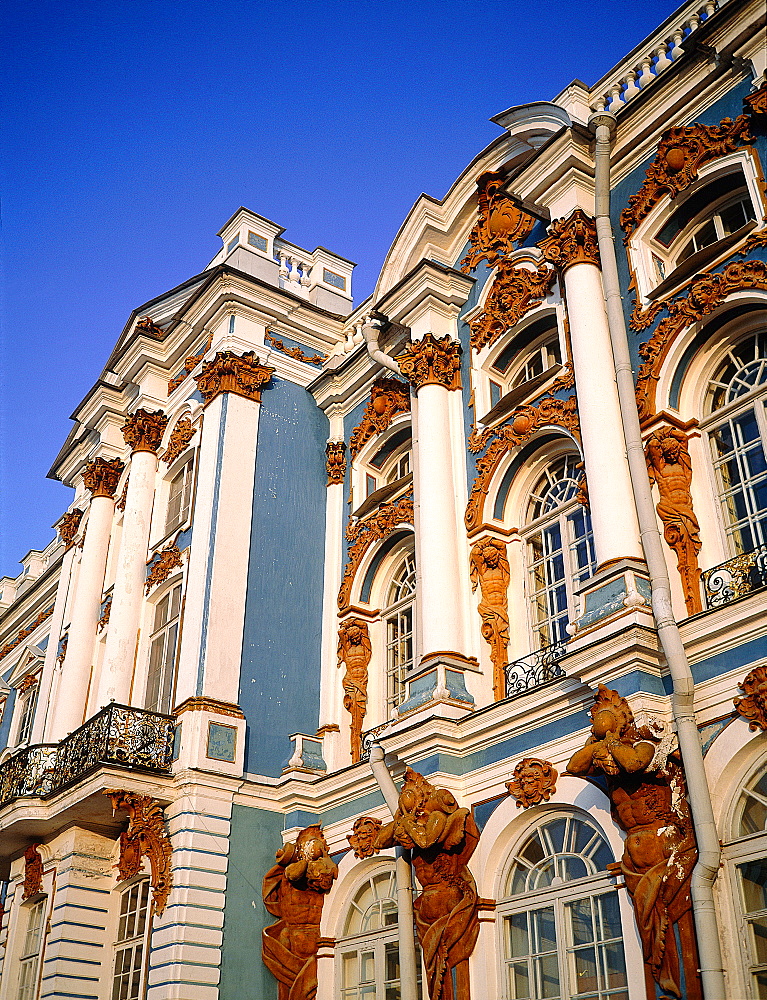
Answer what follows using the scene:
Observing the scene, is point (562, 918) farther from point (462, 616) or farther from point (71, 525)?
point (71, 525)

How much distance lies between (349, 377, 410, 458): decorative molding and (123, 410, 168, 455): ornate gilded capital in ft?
12.9

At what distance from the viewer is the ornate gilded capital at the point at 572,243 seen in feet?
39.9

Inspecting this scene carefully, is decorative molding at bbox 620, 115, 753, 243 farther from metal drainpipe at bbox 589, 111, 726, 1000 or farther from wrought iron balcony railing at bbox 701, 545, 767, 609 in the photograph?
wrought iron balcony railing at bbox 701, 545, 767, 609

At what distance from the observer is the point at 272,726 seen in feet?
47.2

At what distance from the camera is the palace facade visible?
30.5ft

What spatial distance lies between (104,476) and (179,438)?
2390 mm

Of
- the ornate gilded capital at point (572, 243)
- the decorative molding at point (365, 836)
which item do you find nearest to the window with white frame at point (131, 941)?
the decorative molding at point (365, 836)

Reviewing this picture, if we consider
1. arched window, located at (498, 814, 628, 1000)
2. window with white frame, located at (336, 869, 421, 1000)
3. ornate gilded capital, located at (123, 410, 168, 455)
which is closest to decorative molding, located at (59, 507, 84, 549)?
ornate gilded capital, located at (123, 410, 168, 455)

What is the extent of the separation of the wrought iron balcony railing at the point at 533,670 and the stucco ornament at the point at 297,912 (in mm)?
3255

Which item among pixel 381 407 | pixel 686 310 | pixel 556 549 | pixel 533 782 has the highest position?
pixel 381 407

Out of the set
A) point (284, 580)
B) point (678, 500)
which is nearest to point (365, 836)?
point (284, 580)

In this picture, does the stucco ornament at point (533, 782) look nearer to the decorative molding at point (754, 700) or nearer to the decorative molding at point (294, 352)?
the decorative molding at point (754, 700)

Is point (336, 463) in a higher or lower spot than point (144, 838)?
higher

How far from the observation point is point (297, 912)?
12766 mm
